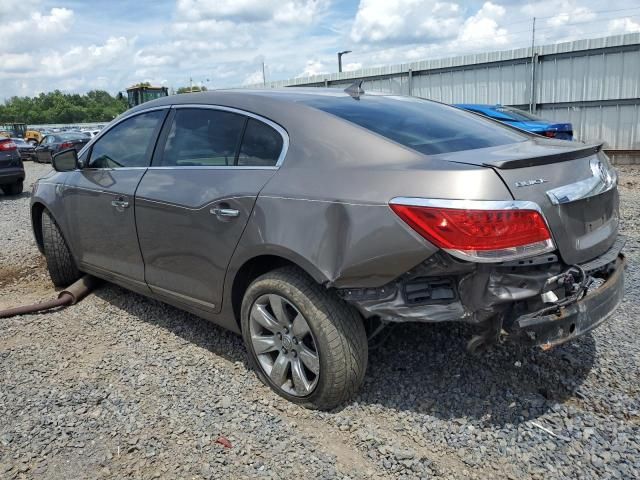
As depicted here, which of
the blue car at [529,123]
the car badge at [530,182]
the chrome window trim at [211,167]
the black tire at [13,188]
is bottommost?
the black tire at [13,188]

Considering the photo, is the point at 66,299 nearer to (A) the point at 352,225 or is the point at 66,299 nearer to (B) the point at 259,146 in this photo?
(B) the point at 259,146

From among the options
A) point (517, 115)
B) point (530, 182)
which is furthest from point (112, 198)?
point (517, 115)

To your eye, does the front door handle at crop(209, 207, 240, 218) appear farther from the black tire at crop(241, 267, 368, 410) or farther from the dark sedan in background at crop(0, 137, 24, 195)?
the dark sedan in background at crop(0, 137, 24, 195)

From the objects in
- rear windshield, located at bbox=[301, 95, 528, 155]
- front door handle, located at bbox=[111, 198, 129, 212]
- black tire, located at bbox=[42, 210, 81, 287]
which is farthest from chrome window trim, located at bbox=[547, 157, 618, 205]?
black tire, located at bbox=[42, 210, 81, 287]

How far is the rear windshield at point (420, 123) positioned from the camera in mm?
2840

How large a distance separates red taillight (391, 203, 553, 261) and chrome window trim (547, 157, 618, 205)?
21cm

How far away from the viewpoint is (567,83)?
16250mm

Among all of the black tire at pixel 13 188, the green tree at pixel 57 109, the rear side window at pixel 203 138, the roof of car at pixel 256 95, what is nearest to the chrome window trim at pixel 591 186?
the roof of car at pixel 256 95

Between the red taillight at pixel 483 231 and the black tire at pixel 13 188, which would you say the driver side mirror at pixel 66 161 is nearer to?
the red taillight at pixel 483 231

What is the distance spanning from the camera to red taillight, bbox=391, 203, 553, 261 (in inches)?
89.7

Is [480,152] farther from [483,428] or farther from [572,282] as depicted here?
[483,428]

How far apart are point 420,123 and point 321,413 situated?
1679mm

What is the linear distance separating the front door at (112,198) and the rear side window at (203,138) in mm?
232

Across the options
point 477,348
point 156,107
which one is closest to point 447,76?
point 156,107
